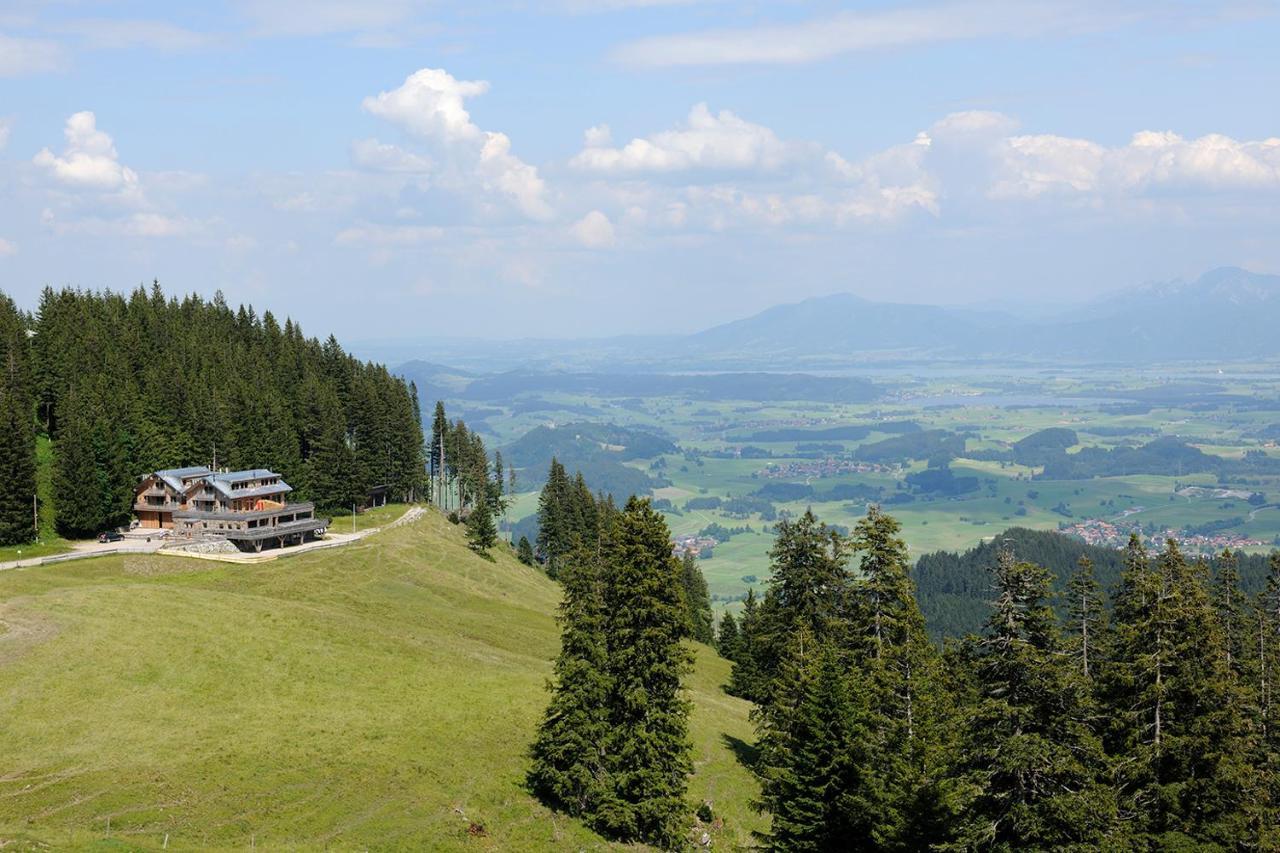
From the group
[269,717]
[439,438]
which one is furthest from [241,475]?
[269,717]

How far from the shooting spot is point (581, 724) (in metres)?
47.9

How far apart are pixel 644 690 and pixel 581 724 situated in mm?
3588

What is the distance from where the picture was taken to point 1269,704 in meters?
49.9

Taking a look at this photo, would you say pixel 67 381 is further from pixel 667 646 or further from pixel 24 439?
pixel 667 646

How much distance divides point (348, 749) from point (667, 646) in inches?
701

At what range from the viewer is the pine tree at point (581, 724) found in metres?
47.6

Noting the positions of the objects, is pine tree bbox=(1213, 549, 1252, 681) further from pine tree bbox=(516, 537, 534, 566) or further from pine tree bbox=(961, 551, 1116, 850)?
pine tree bbox=(516, 537, 534, 566)

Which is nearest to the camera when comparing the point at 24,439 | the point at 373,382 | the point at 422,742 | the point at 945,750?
the point at 945,750

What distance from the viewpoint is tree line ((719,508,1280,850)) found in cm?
3109

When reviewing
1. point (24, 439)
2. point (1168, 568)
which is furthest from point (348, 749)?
point (24, 439)

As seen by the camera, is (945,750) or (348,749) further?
(348,749)

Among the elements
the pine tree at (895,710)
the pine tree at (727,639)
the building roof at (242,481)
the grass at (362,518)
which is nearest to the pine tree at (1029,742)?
the pine tree at (895,710)

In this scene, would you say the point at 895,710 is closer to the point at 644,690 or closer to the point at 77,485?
the point at 644,690

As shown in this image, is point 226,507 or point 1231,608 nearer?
point 1231,608
